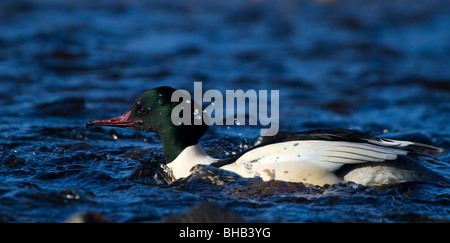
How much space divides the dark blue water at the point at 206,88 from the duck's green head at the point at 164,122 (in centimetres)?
33

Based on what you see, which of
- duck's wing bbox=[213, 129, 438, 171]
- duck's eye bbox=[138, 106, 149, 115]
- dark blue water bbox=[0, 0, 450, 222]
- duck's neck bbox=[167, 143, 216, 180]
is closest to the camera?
dark blue water bbox=[0, 0, 450, 222]

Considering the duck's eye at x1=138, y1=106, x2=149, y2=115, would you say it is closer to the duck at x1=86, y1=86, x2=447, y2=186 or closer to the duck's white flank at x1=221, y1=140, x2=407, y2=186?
the duck at x1=86, y1=86, x2=447, y2=186

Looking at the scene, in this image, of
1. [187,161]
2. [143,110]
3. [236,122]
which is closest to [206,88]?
[236,122]

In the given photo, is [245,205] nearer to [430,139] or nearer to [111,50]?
[430,139]

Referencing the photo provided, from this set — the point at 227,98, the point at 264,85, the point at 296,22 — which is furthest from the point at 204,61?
the point at 296,22

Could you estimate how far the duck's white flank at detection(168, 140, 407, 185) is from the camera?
486 centimetres

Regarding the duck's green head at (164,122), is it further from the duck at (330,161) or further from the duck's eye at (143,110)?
the duck at (330,161)

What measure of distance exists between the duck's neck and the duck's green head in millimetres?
40

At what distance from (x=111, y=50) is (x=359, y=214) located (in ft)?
27.2

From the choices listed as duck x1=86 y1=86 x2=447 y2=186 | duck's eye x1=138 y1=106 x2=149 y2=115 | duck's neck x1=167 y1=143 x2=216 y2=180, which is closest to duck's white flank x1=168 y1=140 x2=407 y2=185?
duck x1=86 y1=86 x2=447 y2=186

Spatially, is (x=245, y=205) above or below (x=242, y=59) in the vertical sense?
below

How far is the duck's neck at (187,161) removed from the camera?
5.36 m
